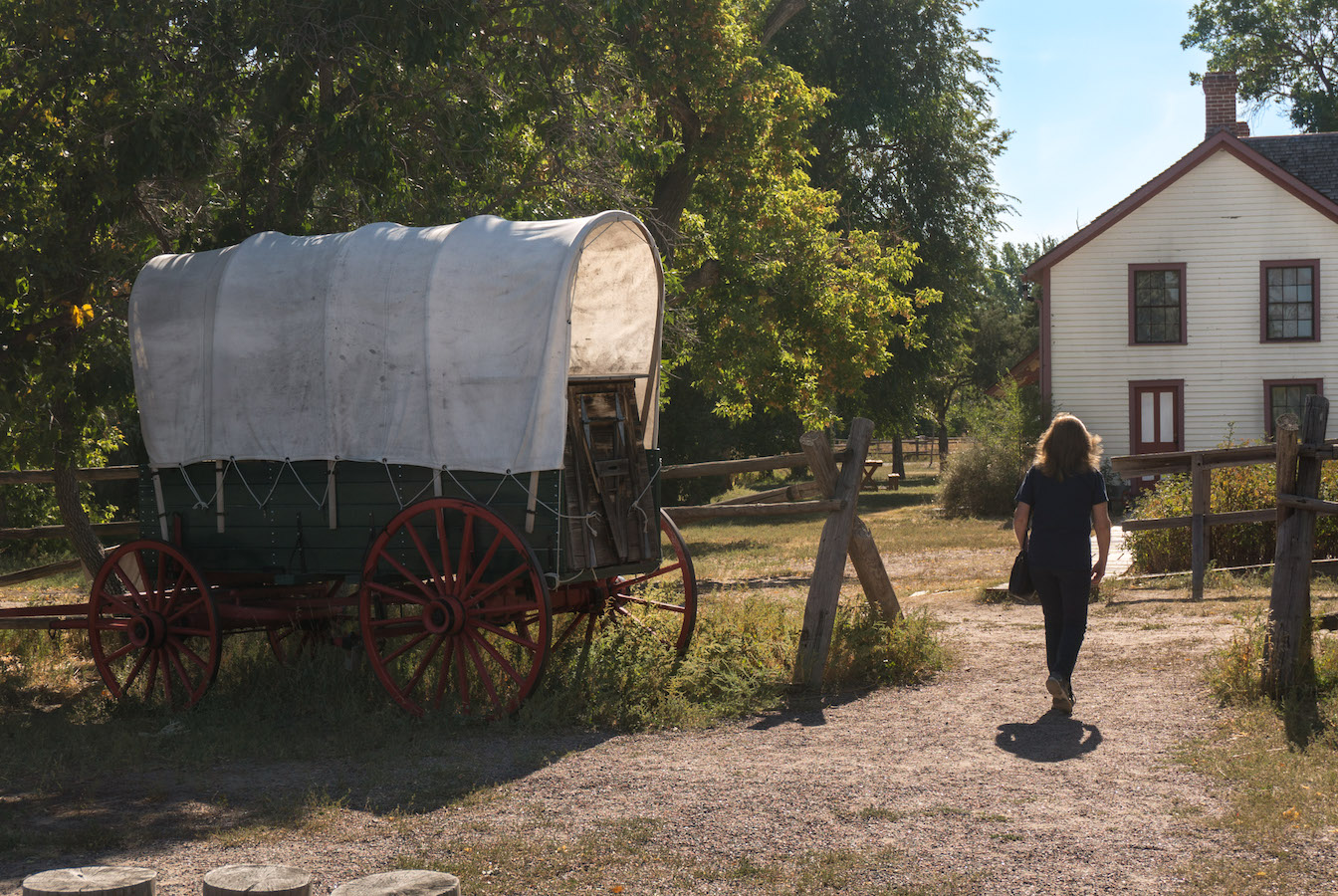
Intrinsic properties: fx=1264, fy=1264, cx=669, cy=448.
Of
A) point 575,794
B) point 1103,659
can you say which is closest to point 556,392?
point 575,794

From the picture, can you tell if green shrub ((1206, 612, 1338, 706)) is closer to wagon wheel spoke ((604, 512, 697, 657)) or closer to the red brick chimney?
wagon wheel spoke ((604, 512, 697, 657))

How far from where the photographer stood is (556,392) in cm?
765

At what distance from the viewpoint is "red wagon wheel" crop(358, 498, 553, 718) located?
7.63 m

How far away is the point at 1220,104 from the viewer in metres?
28.3

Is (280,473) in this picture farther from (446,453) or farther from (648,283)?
(648,283)

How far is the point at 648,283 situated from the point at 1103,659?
4327mm

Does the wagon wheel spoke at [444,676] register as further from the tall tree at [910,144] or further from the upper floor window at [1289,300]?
the tall tree at [910,144]

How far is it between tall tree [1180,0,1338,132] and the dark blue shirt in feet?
144

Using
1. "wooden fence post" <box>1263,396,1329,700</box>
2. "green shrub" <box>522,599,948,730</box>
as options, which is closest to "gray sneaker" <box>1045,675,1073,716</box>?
"wooden fence post" <box>1263,396,1329,700</box>

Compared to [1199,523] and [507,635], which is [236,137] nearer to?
[507,635]

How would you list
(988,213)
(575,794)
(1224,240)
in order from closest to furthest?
(575,794) → (1224,240) → (988,213)

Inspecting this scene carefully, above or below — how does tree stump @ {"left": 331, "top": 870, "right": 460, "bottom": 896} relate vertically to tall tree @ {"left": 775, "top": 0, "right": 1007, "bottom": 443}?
below

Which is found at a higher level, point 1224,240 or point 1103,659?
point 1224,240

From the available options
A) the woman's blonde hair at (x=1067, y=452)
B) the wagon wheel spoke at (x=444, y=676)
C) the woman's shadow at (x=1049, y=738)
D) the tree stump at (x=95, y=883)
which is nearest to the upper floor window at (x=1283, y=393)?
the woman's blonde hair at (x=1067, y=452)
